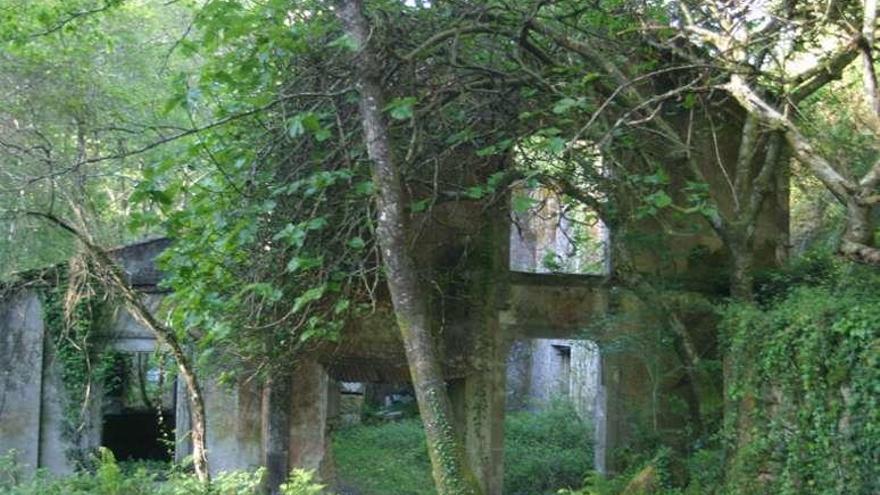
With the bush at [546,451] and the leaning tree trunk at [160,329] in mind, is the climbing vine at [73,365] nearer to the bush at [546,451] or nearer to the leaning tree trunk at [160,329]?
the leaning tree trunk at [160,329]

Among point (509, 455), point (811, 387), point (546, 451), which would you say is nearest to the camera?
point (811, 387)

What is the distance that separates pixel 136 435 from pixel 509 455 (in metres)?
7.28

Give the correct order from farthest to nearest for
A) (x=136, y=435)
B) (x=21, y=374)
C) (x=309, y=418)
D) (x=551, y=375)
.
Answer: (x=551, y=375) < (x=136, y=435) < (x=21, y=374) < (x=309, y=418)

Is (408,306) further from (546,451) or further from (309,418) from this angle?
(546,451)

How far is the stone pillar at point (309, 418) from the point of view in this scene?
12.0 m

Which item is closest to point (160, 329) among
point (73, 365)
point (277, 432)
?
point (277, 432)

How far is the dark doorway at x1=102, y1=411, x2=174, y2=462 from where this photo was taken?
17.9 m

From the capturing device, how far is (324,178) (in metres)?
7.85

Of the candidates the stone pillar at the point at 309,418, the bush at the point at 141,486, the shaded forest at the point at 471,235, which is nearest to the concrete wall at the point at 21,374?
the shaded forest at the point at 471,235

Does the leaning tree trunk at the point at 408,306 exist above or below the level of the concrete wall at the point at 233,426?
above

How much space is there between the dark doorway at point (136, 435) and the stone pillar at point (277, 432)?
6.38 metres

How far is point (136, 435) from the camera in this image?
725 inches

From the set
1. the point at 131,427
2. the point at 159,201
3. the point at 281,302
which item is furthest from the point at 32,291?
the point at 159,201

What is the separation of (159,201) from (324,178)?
4.37 feet
